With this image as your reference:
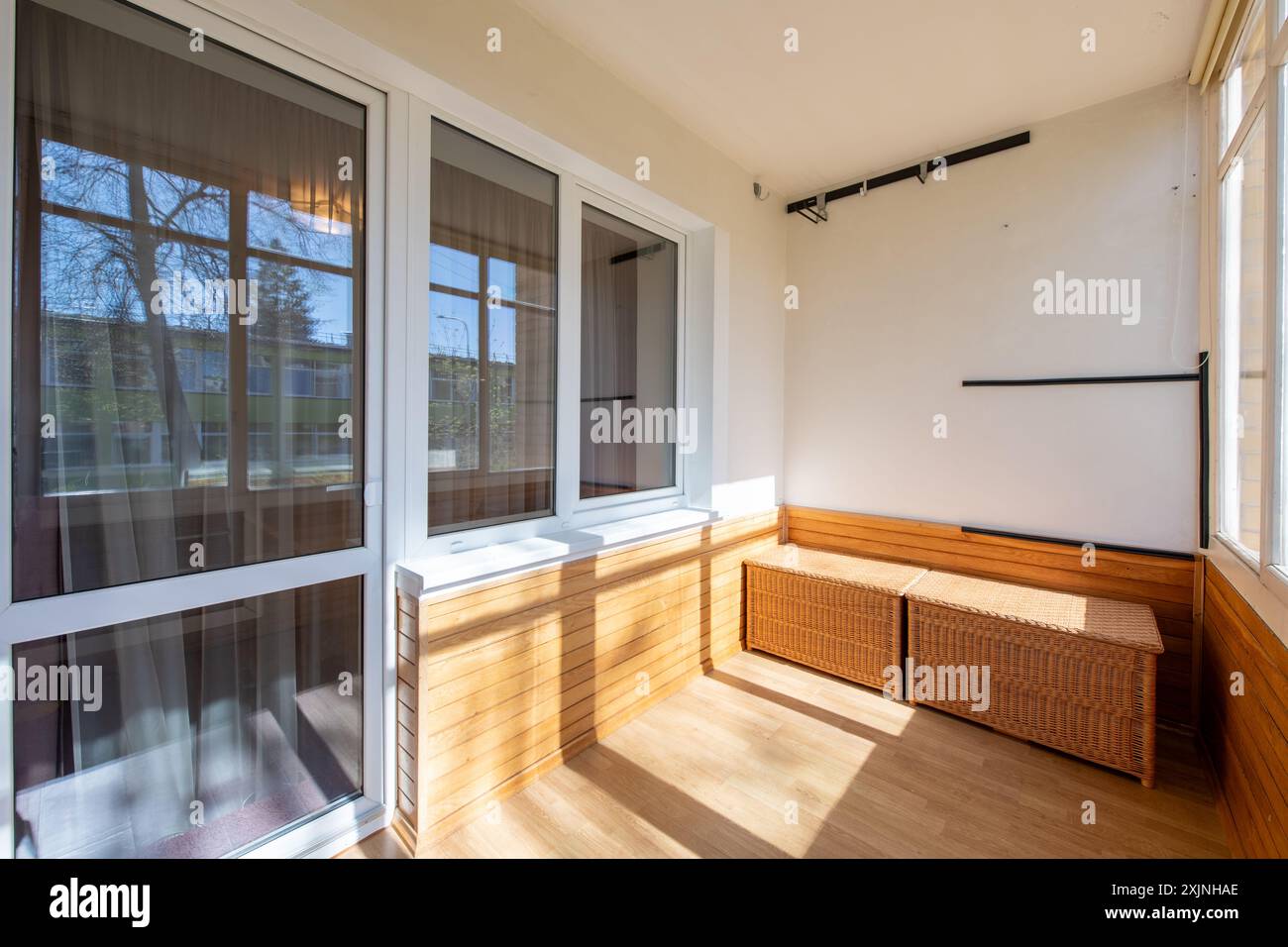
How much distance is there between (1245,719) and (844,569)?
5.11 ft

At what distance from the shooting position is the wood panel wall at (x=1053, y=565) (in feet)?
7.93

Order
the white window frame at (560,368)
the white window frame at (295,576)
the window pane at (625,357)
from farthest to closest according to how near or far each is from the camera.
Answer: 1. the window pane at (625,357)
2. the white window frame at (560,368)
3. the white window frame at (295,576)

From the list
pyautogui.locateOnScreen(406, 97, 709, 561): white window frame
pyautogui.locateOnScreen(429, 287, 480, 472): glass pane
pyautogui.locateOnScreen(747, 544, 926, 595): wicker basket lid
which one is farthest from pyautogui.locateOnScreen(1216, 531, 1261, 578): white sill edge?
pyautogui.locateOnScreen(429, 287, 480, 472): glass pane

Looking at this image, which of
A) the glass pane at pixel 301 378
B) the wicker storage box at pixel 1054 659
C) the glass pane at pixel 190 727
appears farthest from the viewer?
the wicker storage box at pixel 1054 659

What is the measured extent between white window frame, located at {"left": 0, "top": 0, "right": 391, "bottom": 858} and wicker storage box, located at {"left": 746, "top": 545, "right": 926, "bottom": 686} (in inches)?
81.4

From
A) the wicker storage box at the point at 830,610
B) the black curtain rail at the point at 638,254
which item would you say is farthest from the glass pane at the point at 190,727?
the wicker storage box at the point at 830,610

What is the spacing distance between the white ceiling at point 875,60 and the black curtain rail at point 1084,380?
126 cm

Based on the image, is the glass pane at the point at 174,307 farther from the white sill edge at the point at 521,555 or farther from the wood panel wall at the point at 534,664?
the wood panel wall at the point at 534,664

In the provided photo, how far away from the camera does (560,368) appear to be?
2.41 meters

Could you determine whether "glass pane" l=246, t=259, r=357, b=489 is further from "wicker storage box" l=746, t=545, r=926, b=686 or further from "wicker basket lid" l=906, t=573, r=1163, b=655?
"wicker basket lid" l=906, t=573, r=1163, b=655

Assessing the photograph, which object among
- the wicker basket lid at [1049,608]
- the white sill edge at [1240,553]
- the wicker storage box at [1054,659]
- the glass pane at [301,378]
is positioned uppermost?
the glass pane at [301,378]

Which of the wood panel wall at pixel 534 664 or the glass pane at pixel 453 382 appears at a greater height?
the glass pane at pixel 453 382

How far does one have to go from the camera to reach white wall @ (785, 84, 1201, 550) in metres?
2.46

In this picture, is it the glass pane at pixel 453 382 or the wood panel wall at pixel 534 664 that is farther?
the glass pane at pixel 453 382
